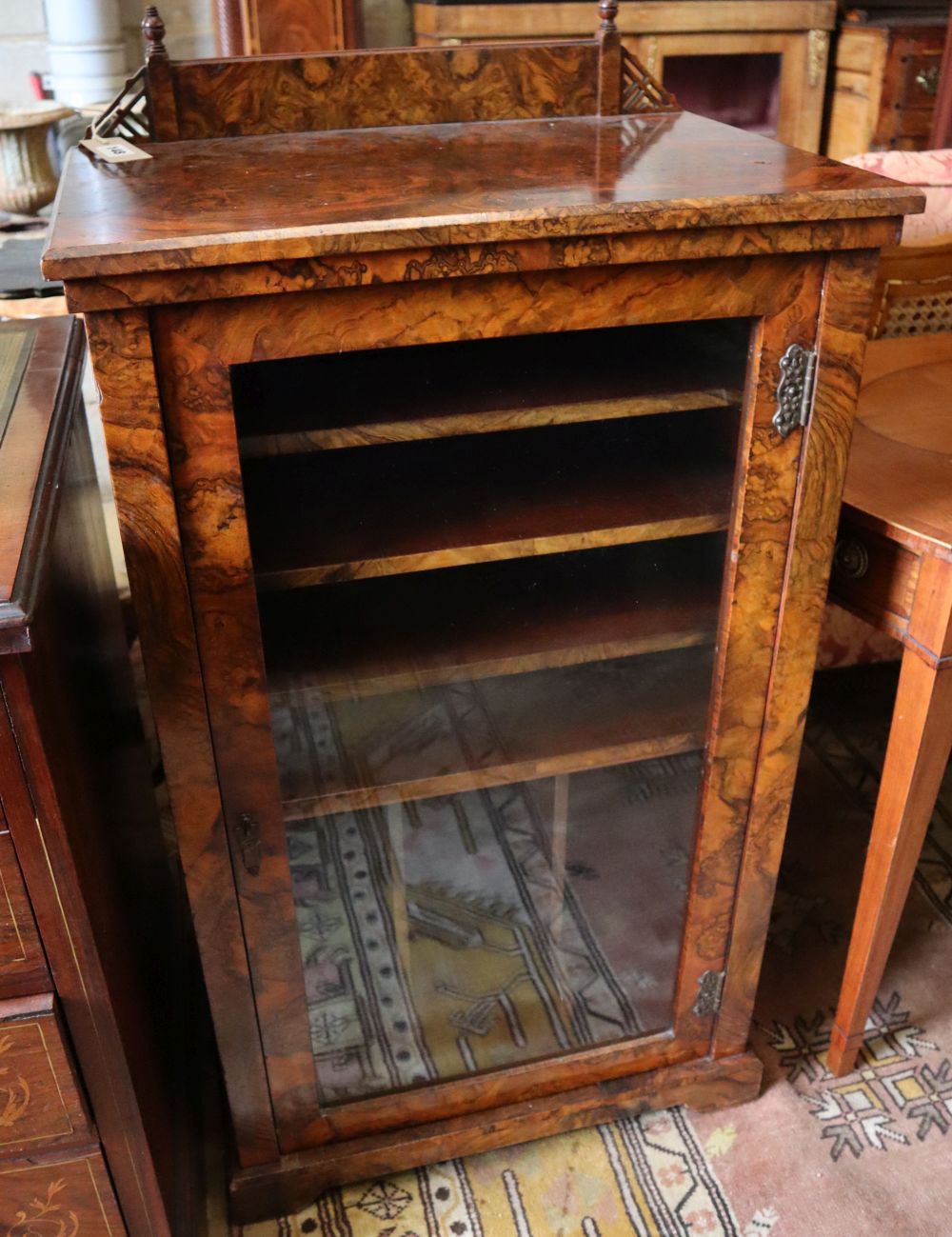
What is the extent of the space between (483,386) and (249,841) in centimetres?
37

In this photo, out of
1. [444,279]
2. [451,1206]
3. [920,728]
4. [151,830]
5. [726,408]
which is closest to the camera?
[444,279]

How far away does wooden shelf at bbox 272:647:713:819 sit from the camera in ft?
2.70

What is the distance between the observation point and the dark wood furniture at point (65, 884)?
0.65 metres

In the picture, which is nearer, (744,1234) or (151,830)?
(744,1234)

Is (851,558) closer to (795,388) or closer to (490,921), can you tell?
(795,388)

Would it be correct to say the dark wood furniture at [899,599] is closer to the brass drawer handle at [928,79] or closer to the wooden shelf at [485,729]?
the wooden shelf at [485,729]

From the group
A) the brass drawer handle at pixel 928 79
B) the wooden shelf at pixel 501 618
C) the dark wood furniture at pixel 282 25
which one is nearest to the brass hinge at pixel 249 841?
the wooden shelf at pixel 501 618

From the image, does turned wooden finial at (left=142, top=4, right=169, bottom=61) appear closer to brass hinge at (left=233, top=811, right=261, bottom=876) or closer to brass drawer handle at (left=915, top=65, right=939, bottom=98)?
brass hinge at (left=233, top=811, right=261, bottom=876)

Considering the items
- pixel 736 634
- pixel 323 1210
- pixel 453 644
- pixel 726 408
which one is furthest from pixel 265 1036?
pixel 726 408

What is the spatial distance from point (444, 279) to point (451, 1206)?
2.69 feet

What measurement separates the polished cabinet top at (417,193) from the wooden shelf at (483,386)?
8 cm

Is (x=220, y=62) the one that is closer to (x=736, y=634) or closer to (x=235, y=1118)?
(x=736, y=634)

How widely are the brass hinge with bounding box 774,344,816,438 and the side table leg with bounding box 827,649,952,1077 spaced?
10.1 inches

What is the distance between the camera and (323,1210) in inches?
40.6
